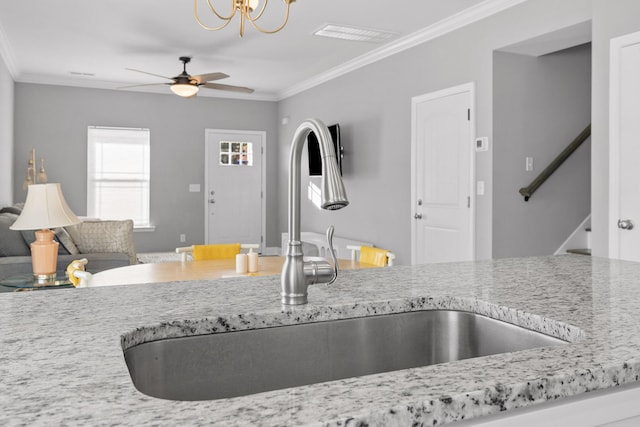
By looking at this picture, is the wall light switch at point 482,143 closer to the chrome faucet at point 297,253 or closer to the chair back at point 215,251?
the chair back at point 215,251

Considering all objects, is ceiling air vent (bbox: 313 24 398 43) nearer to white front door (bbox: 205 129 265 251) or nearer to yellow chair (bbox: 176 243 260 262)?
yellow chair (bbox: 176 243 260 262)

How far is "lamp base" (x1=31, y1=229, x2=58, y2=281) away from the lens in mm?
3395

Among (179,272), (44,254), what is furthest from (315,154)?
(179,272)

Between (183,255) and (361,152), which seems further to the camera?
(361,152)

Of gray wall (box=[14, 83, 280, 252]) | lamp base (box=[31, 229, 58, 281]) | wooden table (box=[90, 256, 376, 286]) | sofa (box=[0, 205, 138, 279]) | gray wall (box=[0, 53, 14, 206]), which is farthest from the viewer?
gray wall (box=[14, 83, 280, 252])

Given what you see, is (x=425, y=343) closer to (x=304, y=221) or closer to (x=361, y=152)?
(x=361, y=152)

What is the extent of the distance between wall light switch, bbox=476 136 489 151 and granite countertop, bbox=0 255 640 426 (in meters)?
3.25

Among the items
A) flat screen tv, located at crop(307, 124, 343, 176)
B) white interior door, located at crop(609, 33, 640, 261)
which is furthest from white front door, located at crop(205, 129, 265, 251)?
white interior door, located at crop(609, 33, 640, 261)

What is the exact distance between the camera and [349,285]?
126 cm

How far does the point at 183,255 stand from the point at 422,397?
3.29 m

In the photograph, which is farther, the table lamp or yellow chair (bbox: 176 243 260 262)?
yellow chair (bbox: 176 243 260 262)

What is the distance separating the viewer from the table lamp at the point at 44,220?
3.30 metres

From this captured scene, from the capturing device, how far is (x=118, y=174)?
26.5 ft

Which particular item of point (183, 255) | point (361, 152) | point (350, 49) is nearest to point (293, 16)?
point (350, 49)
